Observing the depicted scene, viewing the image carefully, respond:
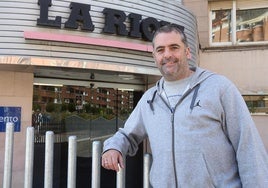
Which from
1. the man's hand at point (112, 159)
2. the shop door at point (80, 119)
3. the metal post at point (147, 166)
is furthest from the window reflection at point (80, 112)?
the man's hand at point (112, 159)

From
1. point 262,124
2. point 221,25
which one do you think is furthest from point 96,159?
point 221,25

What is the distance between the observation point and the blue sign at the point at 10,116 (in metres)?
6.25

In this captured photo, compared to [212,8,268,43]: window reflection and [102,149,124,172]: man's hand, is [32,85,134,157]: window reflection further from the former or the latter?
[102,149,124,172]: man's hand

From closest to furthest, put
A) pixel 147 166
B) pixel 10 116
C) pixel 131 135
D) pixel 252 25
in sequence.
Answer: pixel 131 135 < pixel 147 166 < pixel 10 116 < pixel 252 25

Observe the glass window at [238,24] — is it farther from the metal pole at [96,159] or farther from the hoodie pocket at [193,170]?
the hoodie pocket at [193,170]

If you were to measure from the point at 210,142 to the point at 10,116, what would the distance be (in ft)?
16.4

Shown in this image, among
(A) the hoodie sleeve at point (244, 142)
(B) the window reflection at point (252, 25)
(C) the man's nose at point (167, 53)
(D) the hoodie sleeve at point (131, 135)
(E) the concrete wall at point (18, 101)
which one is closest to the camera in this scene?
(A) the hoodie sleeve at point (244, 142)

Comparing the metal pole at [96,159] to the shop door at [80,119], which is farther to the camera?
the shop door at [80,119]

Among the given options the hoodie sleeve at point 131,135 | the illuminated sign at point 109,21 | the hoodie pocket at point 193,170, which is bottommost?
the hoodie pocket at point 193,170

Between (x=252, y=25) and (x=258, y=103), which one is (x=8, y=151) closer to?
(x=258, y=103)

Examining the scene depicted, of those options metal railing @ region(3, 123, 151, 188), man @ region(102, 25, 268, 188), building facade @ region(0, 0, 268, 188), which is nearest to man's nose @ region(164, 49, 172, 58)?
man @ region(102, 25, 268, 188)

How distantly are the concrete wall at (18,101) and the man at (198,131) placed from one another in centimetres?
443

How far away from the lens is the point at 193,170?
6.61ft

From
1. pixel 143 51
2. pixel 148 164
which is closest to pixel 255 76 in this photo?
pixel 143 51
